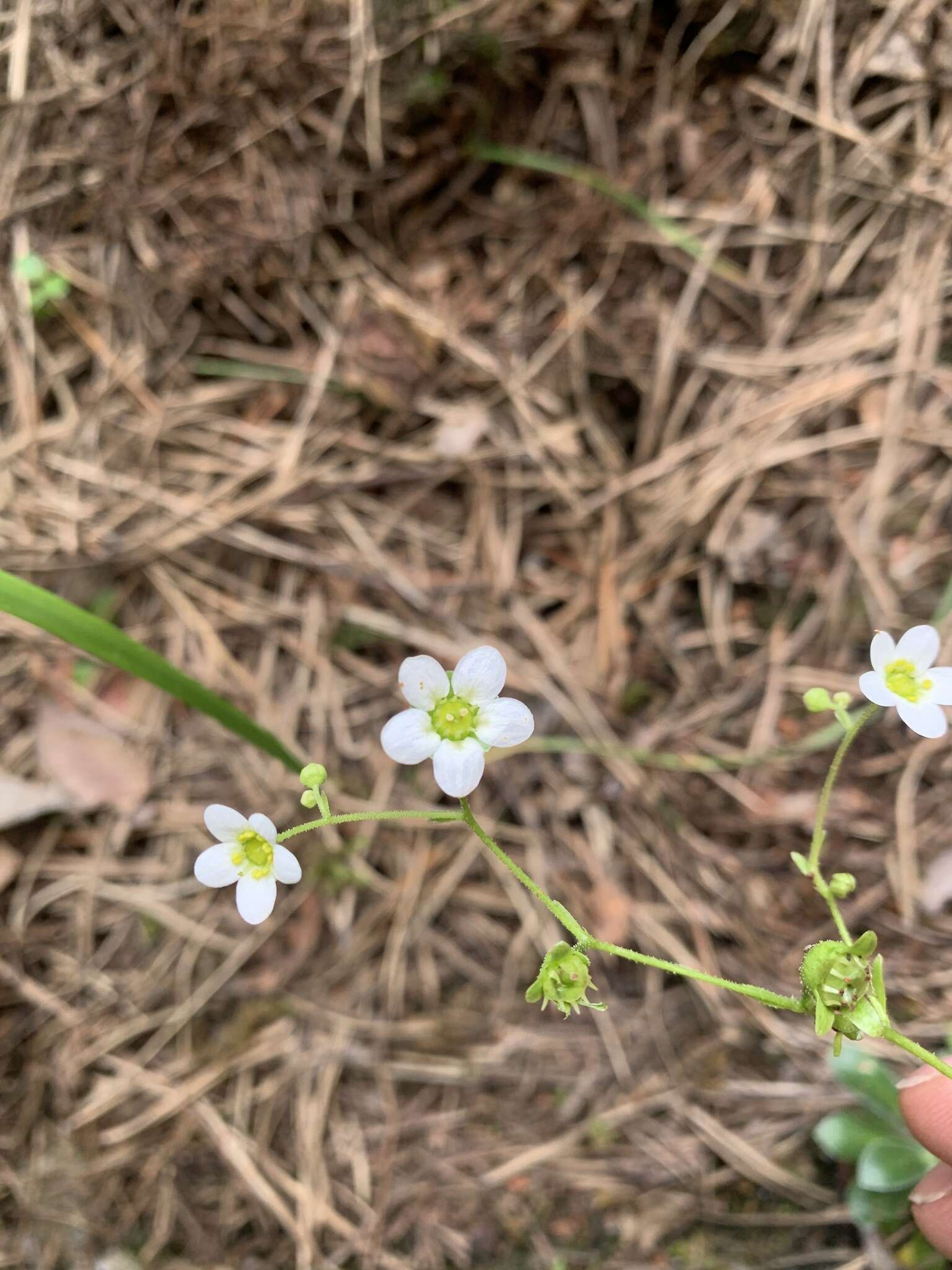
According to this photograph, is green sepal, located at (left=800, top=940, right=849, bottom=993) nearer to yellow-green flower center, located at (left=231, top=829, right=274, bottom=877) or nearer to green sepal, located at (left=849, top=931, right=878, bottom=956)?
green sepal, located at (left=849, top=931, right=878, bottom=956)

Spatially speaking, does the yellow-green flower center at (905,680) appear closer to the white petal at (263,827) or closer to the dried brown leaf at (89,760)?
the white petal at (263,827)

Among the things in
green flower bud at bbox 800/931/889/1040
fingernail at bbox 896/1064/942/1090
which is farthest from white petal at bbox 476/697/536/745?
fingernail at bbox 896/1064/942/1090

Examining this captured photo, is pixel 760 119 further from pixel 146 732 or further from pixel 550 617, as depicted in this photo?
pixel 146 732

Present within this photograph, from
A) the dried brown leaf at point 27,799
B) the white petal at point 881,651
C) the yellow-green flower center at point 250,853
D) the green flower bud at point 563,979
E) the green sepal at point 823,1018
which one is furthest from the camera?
the dried brown leaf at point 27,799

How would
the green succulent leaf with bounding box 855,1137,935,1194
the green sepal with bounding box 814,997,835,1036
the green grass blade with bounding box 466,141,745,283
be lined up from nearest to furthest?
the green sepal with bounding box 814,997,835,1036
the green succulent leaf with bounding box 855,1137,935,1194
the green grass blade with bounding box 466,141,745,283

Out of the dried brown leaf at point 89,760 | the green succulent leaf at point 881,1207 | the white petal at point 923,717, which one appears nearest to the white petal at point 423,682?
the white petal at point 923,717

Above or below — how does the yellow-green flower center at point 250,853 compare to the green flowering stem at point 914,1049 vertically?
below

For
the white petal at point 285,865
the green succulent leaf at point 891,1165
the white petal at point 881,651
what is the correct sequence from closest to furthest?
1. the white petal at point 285,865
2. the white petal at point 881,651
3. the green succulent leaf at point 891,1165
